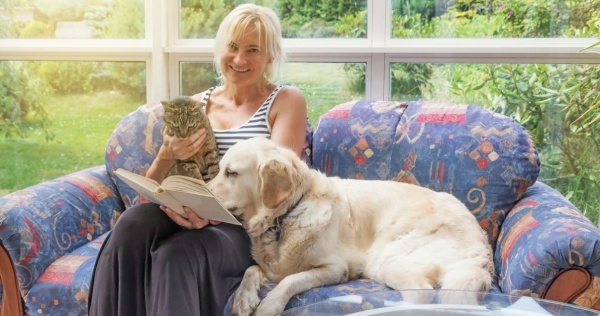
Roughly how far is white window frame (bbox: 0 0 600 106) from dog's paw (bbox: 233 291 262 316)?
4.63 ft

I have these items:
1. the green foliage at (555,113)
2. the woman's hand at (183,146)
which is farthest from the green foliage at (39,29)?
the green foliage at (555,113)

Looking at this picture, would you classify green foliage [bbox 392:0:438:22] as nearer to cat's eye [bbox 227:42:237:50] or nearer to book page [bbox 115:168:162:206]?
cat's eye [bbox 227:42:237:50]

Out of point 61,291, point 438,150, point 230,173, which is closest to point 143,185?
point 230,173

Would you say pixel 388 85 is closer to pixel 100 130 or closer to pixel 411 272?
pixel 411 272

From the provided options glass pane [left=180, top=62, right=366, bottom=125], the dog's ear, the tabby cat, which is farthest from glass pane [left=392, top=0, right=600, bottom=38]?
the dog's ear

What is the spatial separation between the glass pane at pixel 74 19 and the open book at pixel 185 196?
1695mm

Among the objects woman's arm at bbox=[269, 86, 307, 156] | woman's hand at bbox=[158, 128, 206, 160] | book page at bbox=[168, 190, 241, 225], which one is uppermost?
woman's arm at bbox=[269, 86, 307, 156]

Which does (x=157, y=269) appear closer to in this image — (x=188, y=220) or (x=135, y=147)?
(x=188, y=220)

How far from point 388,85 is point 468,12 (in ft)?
1.60

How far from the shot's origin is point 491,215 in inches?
86.6

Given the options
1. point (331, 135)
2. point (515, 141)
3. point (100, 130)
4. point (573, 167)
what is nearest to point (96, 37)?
point (100, 130)

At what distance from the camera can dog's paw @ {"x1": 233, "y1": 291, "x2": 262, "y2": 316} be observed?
5.91 ft

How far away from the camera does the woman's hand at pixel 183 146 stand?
81.7 inches

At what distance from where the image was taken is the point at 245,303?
1814mm
